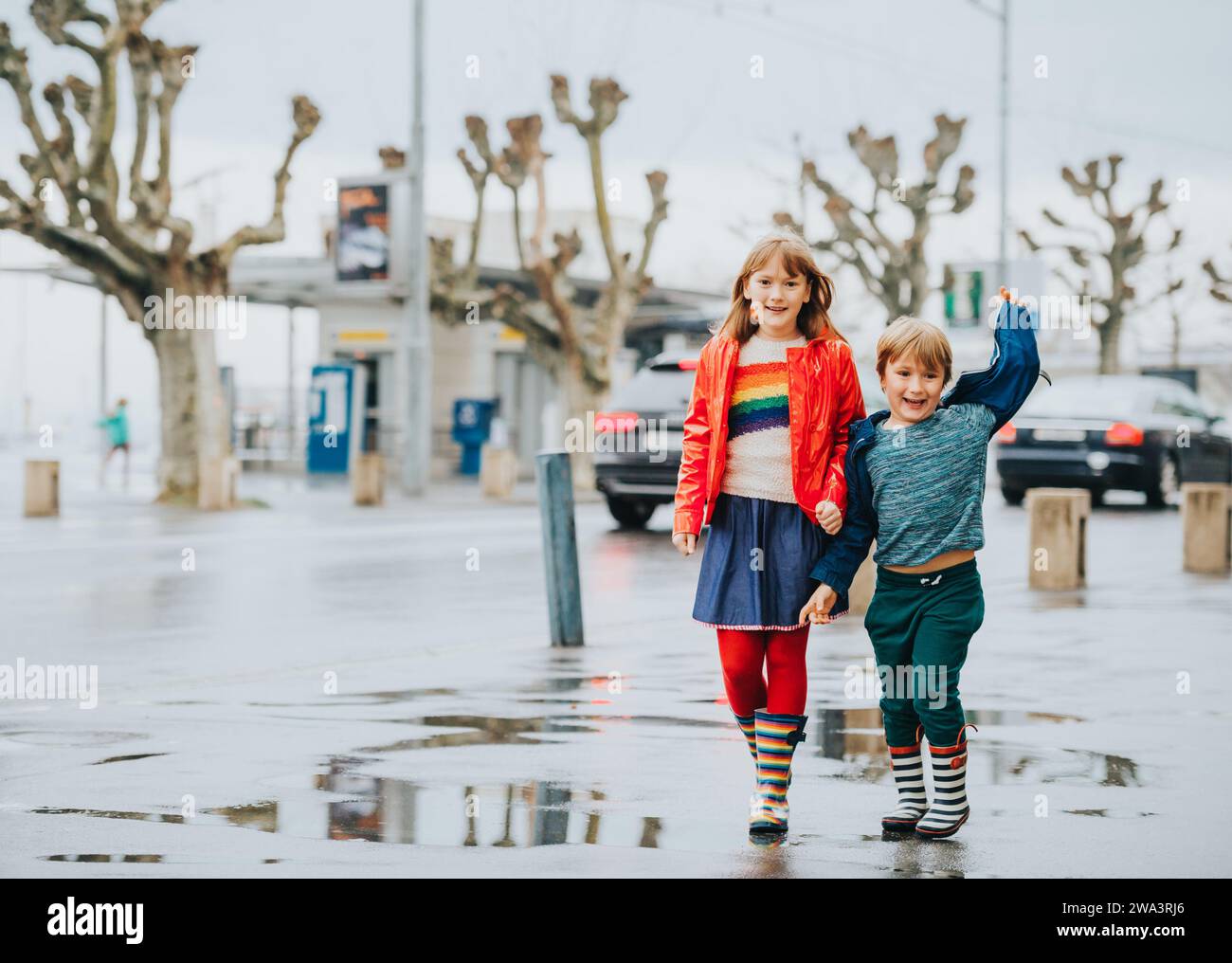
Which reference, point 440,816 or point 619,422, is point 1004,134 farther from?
point 440,816

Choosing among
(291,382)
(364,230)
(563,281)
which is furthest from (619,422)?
Result: (291,382)

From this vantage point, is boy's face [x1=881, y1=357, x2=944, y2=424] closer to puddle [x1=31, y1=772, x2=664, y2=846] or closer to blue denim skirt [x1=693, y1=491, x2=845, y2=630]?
blue denim skirt [x1=693, y1=491, x2=845, y2=630]

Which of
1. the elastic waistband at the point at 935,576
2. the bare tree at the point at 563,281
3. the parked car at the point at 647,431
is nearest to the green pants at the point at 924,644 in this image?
the elastic waistband at the point at 935,576

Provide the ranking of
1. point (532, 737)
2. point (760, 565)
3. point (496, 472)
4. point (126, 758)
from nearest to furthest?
point (760, 565)
point (126, 758)
point (532, 737)
point (496, 472)

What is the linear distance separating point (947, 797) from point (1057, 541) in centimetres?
826

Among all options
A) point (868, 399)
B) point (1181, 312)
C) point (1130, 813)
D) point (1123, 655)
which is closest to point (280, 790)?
point (1130, 813)

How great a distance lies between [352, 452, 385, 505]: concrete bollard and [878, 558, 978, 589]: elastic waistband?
2026cm

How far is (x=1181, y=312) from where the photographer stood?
212ft

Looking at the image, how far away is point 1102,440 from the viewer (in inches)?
876

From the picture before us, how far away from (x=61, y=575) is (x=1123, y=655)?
26.3 ft

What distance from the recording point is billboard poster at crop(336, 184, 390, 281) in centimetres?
2986

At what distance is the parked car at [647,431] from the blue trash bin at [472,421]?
2098 cm

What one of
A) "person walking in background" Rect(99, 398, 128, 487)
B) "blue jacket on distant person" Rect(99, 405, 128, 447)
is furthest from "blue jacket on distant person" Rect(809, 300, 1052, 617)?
"blue jacket on distant person" Rect(99, 405, 128, 447)
